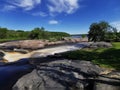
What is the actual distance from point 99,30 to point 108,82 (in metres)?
46.4

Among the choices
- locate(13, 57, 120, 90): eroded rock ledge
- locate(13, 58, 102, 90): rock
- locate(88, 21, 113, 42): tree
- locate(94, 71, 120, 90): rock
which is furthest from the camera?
locate(88, 21, 113, 42): tree

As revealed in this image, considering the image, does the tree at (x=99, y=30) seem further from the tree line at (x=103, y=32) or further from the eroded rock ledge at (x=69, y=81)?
the eroded rock ledge at (x=69, y=81)

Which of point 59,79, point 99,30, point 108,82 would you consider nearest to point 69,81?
point 59,79

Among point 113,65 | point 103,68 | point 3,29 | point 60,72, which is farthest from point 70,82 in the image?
point 3,29

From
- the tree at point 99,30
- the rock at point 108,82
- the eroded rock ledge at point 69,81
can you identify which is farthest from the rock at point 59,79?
the tree at point 99,30

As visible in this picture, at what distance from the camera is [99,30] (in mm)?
62438

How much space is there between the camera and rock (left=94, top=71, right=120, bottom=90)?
1704cm

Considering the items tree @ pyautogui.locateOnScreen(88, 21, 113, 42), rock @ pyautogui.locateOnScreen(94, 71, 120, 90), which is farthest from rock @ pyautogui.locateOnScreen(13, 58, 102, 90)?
tree @ pyautogui.locateOnScreen(88, 21, 113, 42)

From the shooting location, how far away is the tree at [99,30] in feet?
203

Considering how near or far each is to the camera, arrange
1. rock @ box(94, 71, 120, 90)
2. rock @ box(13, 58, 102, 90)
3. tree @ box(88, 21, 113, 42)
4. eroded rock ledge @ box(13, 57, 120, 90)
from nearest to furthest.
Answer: rock @ box(94, 71, 120, 90) → eroded rock ledge @ box(13, 57, 120, 90) → rock @ box(13, 58, 102, 90) → tree @ box(88, 21, 113, 42)

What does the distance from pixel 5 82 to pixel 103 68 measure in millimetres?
11277

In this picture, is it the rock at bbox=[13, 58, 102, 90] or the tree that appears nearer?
the rock at bbox=[13, 58, 102, 90]

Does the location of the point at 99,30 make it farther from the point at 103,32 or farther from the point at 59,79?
the point at 59,79

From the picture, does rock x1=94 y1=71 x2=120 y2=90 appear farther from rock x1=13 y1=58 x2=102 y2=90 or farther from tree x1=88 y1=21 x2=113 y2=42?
tree x1=88 y1=21 x2=113 y2=42
